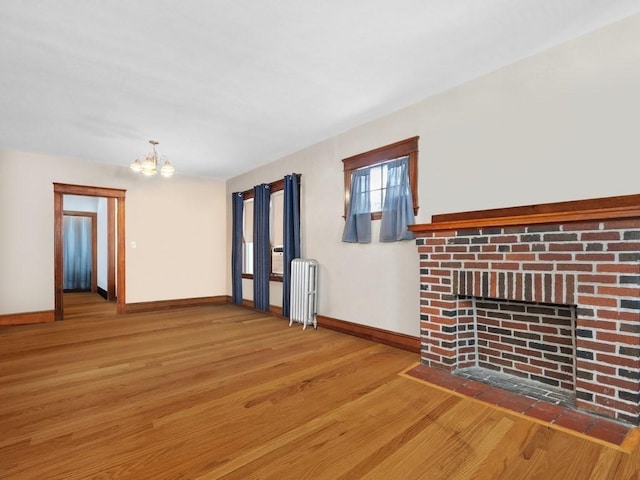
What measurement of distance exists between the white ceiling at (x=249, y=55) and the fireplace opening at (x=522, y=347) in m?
1.93

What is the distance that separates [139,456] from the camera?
1566 mm

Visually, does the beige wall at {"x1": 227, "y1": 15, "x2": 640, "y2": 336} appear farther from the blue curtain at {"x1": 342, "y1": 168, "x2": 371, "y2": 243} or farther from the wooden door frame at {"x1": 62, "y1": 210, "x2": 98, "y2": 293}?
the wooden door frame at {"x1": 62, "y1": 210, "x2": 98, "y2": 293}

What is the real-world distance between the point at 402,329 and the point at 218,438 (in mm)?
2058

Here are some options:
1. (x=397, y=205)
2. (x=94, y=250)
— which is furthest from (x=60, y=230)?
(x=397, y=205)

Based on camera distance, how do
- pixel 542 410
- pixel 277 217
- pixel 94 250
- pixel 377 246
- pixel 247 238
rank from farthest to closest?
1. pixel 94 250
2. pixel 247 238
3. pixel 277 217
4. pixel 377 246
5. pixel 542 410

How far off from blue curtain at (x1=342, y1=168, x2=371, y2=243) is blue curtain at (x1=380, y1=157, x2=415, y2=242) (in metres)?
0.25

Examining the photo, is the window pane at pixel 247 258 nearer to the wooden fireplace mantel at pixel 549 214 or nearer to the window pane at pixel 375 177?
the window pane at pixel 375 177

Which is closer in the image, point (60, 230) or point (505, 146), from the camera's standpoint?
point (505, 146)

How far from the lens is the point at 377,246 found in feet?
11.5

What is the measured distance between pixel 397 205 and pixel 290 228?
1.82 m

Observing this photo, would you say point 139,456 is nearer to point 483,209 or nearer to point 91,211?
point 483,209

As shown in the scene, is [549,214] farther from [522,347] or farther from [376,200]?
[376,200]

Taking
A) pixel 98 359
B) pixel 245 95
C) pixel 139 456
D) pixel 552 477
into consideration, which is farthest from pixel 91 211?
pixel 552 477

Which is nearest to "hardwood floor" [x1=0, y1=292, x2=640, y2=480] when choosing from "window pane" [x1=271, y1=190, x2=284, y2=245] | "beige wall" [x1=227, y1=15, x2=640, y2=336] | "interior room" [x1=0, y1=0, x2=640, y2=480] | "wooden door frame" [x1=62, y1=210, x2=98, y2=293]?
"interior room" [x1=0, y1=0, x2=640, y2=480]
